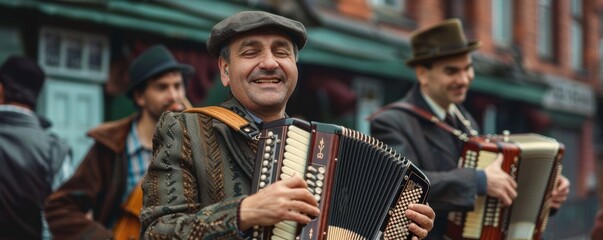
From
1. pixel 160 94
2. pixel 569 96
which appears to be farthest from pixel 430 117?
pixel 569 96

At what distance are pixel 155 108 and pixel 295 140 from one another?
2.42 m

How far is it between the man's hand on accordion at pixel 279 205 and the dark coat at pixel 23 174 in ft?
8.81

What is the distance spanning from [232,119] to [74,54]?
5.62 meters

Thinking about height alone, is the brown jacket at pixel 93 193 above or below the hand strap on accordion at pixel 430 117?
below

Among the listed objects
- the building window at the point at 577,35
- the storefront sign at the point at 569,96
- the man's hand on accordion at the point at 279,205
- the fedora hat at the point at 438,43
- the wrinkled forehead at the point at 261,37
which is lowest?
the storefront sign at the point at 569,96

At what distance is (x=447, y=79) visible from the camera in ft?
16.0

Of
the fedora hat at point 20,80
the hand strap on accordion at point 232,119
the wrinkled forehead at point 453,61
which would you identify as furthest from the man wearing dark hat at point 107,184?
the hand strap on accordion at point 232,119

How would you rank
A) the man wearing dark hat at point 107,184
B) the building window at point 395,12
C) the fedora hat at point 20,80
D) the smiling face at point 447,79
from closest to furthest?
the man wearing dark hat at point 107,184
the smiling face at point 447,79
the fedora hat at point 20,80
the building window at point 395,12

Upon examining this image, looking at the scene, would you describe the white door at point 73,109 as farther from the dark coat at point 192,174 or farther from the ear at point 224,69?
the dark coat at point 192,174

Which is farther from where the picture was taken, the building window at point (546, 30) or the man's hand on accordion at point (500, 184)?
the building window at point (546, 30)

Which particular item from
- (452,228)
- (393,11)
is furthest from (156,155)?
(393,11)

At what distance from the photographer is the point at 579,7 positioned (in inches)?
801

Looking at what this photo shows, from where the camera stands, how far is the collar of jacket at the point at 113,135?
4.70 m

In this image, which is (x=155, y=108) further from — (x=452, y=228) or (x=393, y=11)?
(x=393, y=11)
